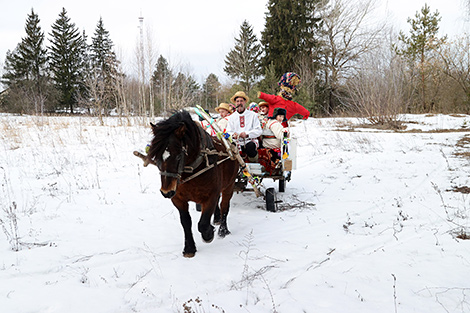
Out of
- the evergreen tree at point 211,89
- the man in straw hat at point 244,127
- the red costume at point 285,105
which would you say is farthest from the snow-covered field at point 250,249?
the evergreen tree at point 211,89

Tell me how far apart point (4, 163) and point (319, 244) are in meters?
7.77

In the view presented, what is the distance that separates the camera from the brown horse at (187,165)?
246 centimetres

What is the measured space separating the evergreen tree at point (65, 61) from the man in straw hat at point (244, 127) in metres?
35.8

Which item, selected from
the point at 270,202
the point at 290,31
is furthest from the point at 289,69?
the point at 270,202

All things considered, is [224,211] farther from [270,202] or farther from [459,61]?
[459,61]

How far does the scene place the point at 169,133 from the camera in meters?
2.49

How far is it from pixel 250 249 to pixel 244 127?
2094mm

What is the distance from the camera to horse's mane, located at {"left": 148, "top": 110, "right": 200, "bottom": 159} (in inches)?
96.3

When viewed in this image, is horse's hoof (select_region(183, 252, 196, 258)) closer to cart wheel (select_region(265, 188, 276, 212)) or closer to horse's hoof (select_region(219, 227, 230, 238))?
horse's hoof (select_region(219, 227, 230, 238))

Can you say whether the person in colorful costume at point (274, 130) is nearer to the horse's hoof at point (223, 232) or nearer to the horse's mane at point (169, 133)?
the horse's hoof at point (223, 232)

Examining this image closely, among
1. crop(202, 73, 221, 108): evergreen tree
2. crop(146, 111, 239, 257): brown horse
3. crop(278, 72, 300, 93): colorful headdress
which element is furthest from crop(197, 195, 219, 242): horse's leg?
crop(202, 73, 221, 108): evergreen tree

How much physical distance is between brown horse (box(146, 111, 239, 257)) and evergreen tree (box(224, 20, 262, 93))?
75.3 feet

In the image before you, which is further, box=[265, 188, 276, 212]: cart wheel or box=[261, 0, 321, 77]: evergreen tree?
box=[261, 0, 321, 77]: evergreen tree

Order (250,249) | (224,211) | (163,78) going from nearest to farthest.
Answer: (250,249)
(224,211)
(163,78)
